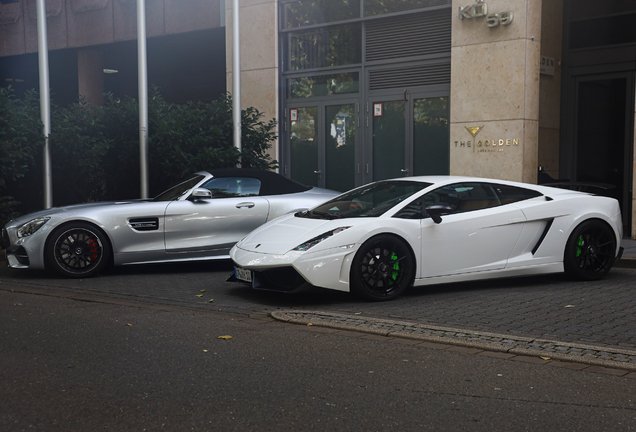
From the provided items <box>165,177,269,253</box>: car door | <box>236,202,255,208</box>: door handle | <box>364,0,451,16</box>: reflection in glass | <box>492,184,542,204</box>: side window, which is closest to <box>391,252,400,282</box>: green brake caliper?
<box>492,184,542,204</box>: side window

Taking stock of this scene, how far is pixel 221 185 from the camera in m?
9.36

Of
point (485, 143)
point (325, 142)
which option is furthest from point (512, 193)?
point (325, 142)

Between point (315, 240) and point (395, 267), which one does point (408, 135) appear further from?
point (315, 240)

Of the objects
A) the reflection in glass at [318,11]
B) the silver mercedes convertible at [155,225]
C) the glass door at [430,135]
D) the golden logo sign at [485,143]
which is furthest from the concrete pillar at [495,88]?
the silver mercedes convertible at [155,225]

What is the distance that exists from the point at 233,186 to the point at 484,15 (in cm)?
622

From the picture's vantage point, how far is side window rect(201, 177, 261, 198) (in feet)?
30.5

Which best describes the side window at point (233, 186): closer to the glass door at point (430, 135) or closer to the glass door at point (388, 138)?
the glass door at point (430, 135)

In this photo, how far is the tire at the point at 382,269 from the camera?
22.4 ft

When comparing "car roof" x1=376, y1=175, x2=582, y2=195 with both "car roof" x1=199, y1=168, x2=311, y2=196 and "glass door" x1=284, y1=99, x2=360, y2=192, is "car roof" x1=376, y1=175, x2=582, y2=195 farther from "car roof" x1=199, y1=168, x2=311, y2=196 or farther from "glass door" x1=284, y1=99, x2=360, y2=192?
"glass door" x1=284, y1=99, x2=360, y2=192

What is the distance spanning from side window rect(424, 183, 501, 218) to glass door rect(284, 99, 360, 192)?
781cm

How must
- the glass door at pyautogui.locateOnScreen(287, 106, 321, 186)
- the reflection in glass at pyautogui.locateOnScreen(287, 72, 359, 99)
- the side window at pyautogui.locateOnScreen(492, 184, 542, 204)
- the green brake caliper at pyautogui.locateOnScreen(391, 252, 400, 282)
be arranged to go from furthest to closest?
the glass door at pyautogui.locateOnScreen(287, 106, 321, 186) → the reflection in glass at pyautogui.locateOnScreen(287, 72, 359, 99) → the side window at pyautogui.locateOnScreen(492, 184, 542, 204) → the green brake caliper at pyautogui.locateOnScreen(391, 252, 400, 282)

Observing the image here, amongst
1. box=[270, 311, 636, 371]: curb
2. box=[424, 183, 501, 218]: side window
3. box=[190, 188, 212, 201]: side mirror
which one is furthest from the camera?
box=[190, 188, 212, 201]: side mirror

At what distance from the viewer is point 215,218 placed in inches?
356

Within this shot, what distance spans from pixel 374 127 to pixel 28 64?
44.4ft
